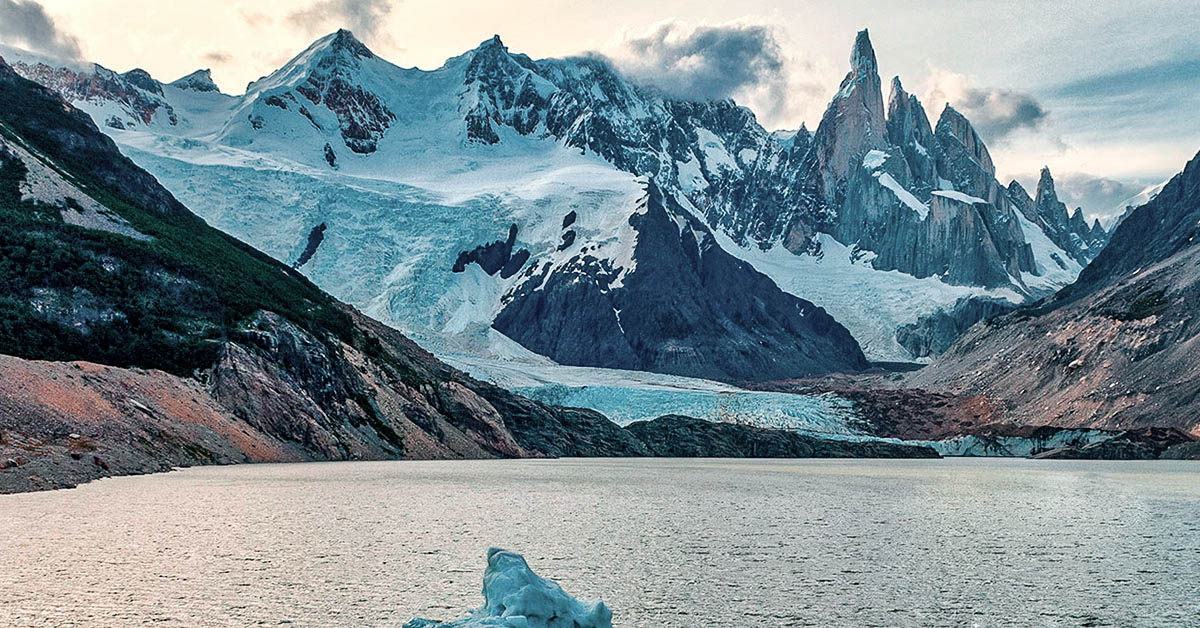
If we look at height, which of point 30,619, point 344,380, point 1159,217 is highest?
point 1159,217

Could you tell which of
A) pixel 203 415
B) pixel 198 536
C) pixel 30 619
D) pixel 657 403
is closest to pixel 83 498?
pixel 198 536

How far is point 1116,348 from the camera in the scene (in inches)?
5832

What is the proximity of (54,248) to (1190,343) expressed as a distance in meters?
128

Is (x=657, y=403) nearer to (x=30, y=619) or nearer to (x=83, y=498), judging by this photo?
(x=83, y=498)

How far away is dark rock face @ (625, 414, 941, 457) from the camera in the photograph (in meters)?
134

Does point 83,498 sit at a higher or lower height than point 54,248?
lower

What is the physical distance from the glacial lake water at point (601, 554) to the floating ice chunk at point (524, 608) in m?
2.87

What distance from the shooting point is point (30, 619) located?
835 inches

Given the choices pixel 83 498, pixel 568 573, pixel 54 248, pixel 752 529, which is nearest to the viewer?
pixel 568 573

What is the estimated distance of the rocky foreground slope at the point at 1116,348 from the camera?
134250 mm

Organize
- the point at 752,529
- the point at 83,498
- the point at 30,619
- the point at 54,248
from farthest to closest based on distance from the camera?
the point at 54,248 < the point at 83,498 < the point at 752,529 < the point at 30,619

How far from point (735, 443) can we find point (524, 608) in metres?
120

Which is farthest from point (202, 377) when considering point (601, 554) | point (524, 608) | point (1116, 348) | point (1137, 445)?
point (1116, 348)

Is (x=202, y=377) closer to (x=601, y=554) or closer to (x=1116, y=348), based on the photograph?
(x=601, y=554)
